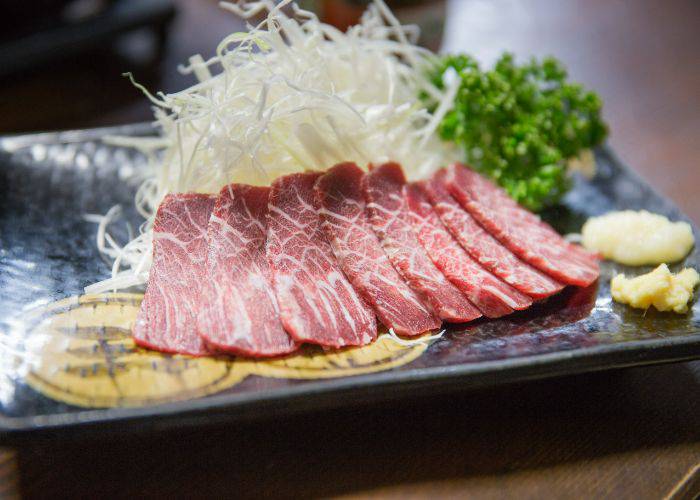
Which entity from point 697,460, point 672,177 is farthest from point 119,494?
point 672,177

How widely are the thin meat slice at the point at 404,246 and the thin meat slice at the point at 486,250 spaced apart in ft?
0.67

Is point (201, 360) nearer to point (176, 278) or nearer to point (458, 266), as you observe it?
point (176, 278)

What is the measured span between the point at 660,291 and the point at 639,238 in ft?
1.92

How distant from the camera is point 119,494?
7.95ft

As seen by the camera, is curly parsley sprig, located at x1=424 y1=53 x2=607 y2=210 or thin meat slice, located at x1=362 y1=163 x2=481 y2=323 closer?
thin meat slice, located at x1=362 y1=163 x2=481 y2=323

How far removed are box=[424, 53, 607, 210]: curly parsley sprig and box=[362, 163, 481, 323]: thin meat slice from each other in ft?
2.31

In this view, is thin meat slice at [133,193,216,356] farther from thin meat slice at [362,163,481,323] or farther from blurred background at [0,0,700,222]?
blurred background at [0,0,700,222]

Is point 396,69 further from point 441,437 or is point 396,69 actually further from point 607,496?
point 607,496

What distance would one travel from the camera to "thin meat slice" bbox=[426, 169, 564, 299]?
123 inches

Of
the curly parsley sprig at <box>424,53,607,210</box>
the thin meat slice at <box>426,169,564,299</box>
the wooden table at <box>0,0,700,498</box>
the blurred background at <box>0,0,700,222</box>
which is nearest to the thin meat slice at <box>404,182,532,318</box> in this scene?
the thin meat slice at <box>426,169,564,299</box>

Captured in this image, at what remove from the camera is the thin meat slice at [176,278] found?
2.71 meters

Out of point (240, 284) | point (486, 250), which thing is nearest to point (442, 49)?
point (486, 250)

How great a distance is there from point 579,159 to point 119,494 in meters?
3.11

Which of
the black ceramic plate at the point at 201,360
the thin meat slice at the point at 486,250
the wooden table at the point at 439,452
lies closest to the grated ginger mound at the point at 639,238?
the black ceramic plate at the point at 201,360
